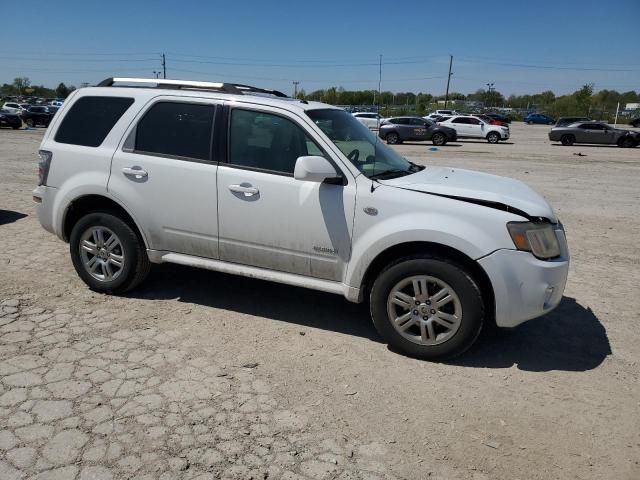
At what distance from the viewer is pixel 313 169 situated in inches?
146

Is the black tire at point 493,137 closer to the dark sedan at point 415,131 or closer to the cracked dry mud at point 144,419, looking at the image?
the dark sedan at point 415,131

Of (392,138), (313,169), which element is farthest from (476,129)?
(313,169)

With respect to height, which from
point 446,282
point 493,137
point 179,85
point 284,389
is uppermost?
point 179,85

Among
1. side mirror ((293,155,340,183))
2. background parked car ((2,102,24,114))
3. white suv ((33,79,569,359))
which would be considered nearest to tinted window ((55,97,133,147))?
white suv ((33,79,569,359))

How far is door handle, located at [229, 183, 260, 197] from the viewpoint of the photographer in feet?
13.4

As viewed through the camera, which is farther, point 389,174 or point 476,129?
point 476,129

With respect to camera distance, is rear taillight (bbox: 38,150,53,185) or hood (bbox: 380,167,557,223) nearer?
hood (bbox: 380,167,557,223)

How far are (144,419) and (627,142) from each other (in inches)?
1288

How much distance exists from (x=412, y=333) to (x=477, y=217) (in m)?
1.01

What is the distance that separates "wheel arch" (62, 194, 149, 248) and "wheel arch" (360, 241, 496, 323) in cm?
211

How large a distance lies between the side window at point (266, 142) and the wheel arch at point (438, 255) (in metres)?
0.99

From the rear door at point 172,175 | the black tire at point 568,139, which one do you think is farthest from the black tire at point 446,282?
the black tire at point 568,139

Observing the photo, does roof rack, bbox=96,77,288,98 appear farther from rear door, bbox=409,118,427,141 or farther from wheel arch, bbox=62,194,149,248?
rear door, bbox=409,118,427,141

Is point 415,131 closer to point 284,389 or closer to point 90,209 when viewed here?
point 90,209
